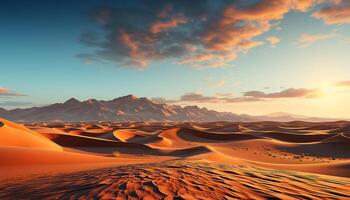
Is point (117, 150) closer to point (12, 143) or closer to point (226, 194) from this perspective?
point (12, 143)

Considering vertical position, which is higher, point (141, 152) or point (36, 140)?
point (36, 140)

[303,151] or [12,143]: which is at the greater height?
[12,143]

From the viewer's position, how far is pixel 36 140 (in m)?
18.6

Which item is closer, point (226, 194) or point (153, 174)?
point (226, 194)

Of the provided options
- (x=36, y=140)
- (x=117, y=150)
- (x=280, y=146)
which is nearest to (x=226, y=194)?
(x=36, y=140)

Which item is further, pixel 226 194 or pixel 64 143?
pixel 64 143

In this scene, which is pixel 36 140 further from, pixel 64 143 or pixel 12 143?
pixel 64 143

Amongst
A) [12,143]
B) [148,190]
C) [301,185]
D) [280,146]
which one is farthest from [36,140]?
[280,146]

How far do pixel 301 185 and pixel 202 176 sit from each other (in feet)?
7.09

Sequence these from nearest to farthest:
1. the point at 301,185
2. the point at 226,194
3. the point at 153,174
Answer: the point at 226,194
the point at 301,185
the point at 153,174

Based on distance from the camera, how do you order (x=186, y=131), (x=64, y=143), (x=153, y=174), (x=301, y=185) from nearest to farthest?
(x=301, y=185), (x=153, y=174), (x=64, y=143), (x=186, y=131)

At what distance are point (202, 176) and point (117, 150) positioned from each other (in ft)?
58.9

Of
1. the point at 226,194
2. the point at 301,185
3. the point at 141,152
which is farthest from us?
the point at 141,152

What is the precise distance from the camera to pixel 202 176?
21.3ft
